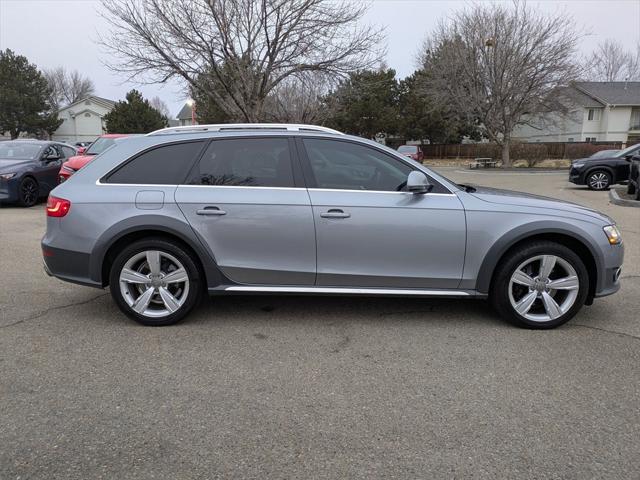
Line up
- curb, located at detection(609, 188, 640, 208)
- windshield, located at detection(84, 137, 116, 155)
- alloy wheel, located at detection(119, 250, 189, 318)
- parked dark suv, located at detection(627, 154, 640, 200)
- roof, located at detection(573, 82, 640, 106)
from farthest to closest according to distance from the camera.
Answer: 1. roof, located at detection(573, 82, 640, 106)
2. windshield, located at detection(84, 137, 116, 155)
3. parked dark suv, located at detection(627, 154, 640, 200)
4. curb, located at detection(609, 188, 640, 208)
5. alloy wheel, located at detection(119, 250, 189, 318)

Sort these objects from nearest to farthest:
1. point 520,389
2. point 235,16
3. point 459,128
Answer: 1. point 520,389
2. point 235,16
3. point 459,128

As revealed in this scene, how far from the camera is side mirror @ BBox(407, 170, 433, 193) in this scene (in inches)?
158

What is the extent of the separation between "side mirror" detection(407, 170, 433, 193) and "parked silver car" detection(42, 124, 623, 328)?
0.01 m

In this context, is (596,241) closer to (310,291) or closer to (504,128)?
(310,291)

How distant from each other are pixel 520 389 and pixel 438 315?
1414 millimetres

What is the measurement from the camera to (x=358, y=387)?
326cm

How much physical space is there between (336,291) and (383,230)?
66cm

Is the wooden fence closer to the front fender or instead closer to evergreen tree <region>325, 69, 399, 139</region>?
evergreen tree <region>325, 69, 399, 139</region>

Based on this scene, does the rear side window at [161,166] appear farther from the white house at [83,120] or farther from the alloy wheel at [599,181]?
the white house at [83,120]

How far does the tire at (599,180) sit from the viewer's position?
1638cm

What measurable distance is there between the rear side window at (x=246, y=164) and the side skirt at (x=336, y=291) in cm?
88

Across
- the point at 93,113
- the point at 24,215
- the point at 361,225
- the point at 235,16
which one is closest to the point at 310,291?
the point at 361,225

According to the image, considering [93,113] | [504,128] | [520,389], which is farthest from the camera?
[93,113]

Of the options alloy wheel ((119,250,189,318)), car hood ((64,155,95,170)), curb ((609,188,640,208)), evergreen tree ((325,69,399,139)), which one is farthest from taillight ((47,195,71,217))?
evergreen tree ((325,69,399,139))
